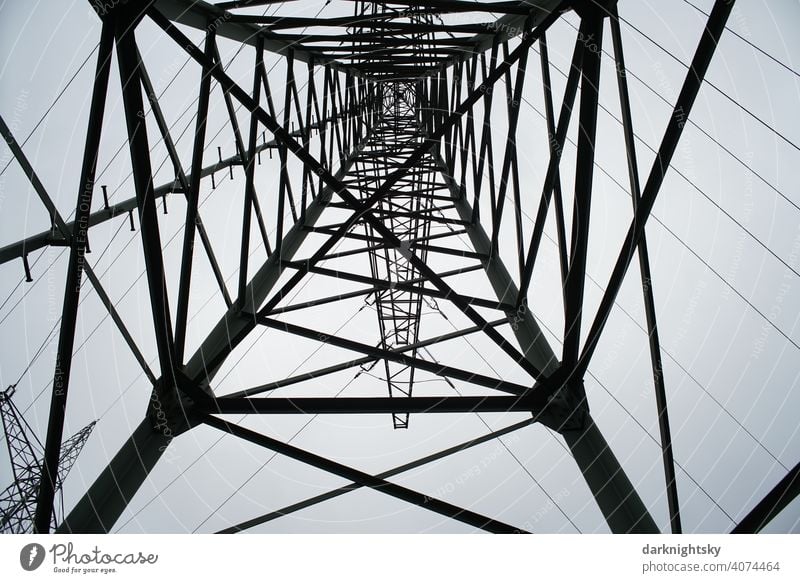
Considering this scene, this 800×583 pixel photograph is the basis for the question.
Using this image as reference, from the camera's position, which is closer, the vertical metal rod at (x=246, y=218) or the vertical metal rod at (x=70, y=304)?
the vertical metal rod at (x=70, y=304)

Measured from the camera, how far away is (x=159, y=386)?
16.2 ft

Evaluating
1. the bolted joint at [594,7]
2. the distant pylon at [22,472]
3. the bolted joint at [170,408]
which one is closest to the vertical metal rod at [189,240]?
the bolted joint at [170,408]

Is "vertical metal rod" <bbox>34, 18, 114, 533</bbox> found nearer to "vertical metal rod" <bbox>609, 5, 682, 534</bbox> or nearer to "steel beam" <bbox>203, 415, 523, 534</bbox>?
"steel beam" <bbox>203, 415, 523, 534</bbox>

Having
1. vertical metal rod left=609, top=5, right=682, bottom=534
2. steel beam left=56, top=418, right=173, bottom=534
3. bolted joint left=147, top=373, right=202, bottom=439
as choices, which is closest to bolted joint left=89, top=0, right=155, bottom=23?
bolted joint left=147, top=373, right=202, bottom=439

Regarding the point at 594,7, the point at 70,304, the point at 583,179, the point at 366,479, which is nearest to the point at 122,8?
Result: the point at 70,304

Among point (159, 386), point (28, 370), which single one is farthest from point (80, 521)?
point (28, 370)

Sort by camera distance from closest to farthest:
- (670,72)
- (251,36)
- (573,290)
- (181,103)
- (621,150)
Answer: (573,290) < (670,72) < (251,36) < (181,103) < (621,150)

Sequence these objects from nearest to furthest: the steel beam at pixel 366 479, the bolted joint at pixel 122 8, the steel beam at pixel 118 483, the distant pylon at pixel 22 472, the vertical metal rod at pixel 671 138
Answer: the vertical metal rod at pixel 671 138
the steel beam at pixel 118 483
the bolted joint at pixel 122 8
the steel beam at pixel 366 479
the distant pylon at pixel 22 472

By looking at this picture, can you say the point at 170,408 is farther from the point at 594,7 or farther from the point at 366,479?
the point at 594,7

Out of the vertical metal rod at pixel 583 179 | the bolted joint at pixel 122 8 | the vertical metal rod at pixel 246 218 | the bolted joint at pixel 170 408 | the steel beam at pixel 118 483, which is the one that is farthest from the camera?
the vertical metal rod at pixel 246 218

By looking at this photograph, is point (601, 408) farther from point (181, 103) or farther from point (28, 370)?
point (181, 103)

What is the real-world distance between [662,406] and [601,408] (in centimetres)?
349

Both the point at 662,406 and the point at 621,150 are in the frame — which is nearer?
the point at 662,406

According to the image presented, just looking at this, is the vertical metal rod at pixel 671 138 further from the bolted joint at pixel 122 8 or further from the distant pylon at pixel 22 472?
the distant pylon at pixel 22 472
